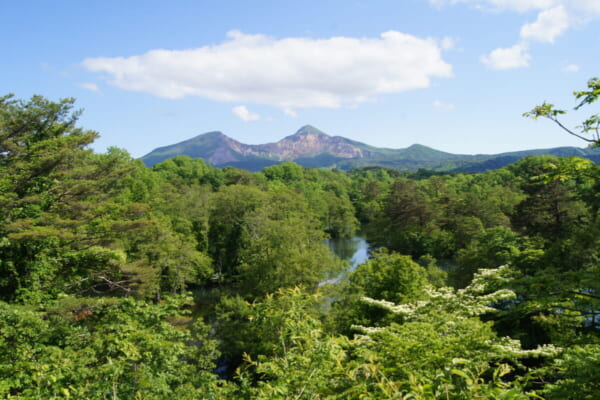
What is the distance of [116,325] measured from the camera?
7.89 meters

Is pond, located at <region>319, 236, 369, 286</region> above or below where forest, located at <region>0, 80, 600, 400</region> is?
below

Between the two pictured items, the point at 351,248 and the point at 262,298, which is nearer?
the point at 262,298

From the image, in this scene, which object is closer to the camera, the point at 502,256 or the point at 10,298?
the point at 10,298

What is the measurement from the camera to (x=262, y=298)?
18.1 metres

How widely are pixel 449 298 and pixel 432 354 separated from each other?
15.2 ft

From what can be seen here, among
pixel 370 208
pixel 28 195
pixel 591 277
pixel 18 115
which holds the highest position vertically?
pixel 18 115

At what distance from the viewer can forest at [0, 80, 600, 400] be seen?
3.86 metres

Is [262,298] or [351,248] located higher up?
[262,298]

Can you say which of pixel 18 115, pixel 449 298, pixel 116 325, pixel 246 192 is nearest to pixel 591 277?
pixel 449 298

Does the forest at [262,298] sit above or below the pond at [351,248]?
above

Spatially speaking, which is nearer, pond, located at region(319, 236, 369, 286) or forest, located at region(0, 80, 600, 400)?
forest, located at region(0, 80, 600, 400)

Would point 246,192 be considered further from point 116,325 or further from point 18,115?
point 116,325

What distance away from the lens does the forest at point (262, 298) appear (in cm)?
386

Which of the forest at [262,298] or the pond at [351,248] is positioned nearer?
the forest at [262,298]
